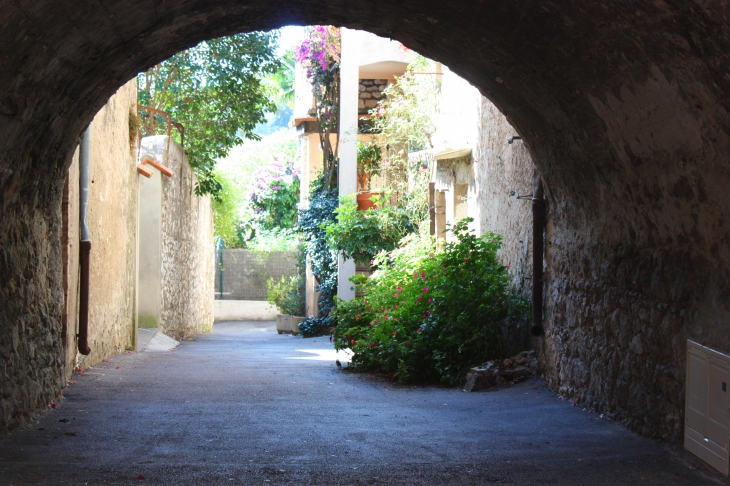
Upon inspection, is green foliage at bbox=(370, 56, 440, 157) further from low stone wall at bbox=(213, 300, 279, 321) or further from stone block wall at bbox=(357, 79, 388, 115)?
low stone wall at bbox=(213, 300, 279, 321)

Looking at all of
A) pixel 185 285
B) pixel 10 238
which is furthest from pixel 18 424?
pixel 185 285

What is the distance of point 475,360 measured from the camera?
26.2 feet

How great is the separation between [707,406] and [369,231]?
1007 centimetres

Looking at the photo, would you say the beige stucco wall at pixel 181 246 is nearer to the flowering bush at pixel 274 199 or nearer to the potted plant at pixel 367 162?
the potted plant at pixel 367 162

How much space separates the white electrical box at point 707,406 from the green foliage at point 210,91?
1258 centimetres

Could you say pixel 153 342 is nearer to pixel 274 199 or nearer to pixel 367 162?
pixel 367 162

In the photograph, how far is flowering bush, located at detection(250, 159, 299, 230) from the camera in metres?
25.5

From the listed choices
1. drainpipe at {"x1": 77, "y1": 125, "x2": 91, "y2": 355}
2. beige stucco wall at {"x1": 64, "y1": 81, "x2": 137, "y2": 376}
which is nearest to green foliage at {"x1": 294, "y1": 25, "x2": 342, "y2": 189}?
beige stucco wall at {"x1": 64, "y1": 81, "x2": 137, "y2": 376}

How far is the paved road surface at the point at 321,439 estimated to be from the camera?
409 centimetres

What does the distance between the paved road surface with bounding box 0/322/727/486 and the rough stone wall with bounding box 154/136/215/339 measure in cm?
582

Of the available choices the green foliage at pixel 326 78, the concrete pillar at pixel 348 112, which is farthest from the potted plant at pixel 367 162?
the concrete pillar at pixel 348 112

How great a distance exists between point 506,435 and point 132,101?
744 centimetres

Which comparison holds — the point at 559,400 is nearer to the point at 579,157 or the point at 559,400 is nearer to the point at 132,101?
the point at 579,157

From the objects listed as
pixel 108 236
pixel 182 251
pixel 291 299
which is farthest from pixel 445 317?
pixel 291 299
